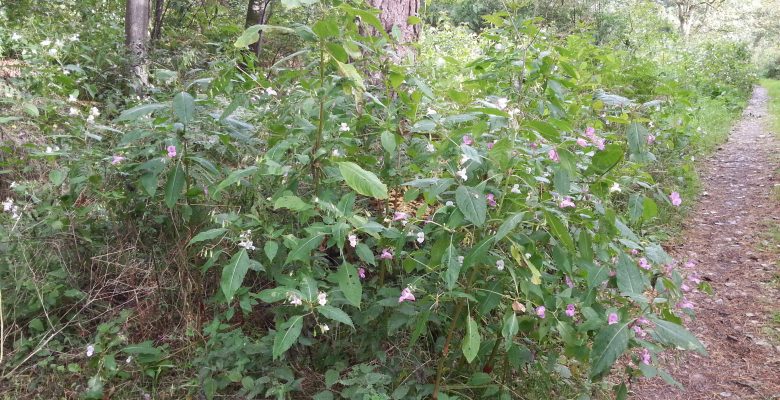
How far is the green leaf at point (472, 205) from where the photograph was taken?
1686mm

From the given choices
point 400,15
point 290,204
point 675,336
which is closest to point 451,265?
point 290,204

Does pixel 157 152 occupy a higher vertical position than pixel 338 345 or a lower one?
higher

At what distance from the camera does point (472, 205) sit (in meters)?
1.71

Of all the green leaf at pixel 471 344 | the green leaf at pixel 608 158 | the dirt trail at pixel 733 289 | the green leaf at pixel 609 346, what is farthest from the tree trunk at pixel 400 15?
the dirt trail at pixel 733 289

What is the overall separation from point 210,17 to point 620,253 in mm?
7797

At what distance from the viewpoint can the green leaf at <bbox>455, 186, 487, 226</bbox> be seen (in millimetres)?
1686

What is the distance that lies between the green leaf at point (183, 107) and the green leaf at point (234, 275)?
66cm

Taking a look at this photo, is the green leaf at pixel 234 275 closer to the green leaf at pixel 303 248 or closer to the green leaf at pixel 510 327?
the green leaf at pixel 303 248

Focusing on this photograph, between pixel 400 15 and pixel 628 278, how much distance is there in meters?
2.68

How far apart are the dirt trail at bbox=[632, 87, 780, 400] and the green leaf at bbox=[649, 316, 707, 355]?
4.37 feet

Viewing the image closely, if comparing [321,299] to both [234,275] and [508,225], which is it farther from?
[508,225]

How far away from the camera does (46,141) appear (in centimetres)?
290

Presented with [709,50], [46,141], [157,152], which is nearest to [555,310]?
[157,152]

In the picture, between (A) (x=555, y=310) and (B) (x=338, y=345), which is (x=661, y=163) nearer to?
(A) (x=555, y=310)
